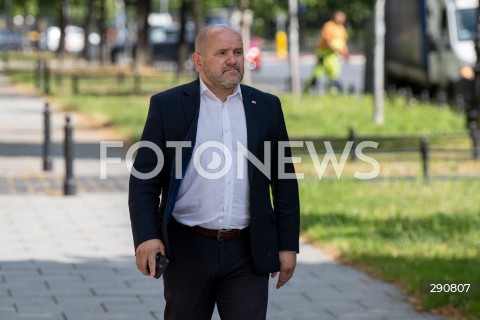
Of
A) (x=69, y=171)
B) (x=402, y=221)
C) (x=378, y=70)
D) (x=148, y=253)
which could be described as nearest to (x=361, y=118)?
(x=378, y=70)

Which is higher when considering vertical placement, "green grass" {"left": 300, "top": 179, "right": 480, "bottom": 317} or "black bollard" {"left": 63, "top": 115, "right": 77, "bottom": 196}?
"black bollard" {"left": 63, "top": 115, "right": 77, "bottom": 196}

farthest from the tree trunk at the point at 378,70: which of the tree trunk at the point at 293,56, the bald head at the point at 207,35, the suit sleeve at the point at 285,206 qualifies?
the bald head at the point at 207,35

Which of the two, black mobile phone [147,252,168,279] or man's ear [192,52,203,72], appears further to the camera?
man's ear [192,52,203,72]

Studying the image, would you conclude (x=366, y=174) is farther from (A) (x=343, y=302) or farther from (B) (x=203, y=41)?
(B) (x=203, y=41)

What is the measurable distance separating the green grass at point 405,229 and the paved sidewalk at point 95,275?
20cm

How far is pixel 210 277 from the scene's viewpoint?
5.58 meters

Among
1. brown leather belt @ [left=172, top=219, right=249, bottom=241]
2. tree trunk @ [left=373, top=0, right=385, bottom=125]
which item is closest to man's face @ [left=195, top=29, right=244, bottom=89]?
brown leather belt @ [left=172, top=219, right=249, bottom=241]

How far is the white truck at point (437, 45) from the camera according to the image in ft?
93.7

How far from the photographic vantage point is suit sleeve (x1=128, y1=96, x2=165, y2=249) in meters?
5.53

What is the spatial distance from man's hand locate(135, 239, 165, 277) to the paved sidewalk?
3023 mm

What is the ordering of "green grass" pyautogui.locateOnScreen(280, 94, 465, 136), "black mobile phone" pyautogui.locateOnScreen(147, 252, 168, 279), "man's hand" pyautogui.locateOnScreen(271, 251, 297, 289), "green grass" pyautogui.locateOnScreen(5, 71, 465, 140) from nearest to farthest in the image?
1. "black mobile phone" pyautogui.locateOnScreen(147, 252, 168, 279)
2. "man's hand" pyautogui.locateOnScreen(271, 251, 297, 289)
3. "green grass" pyautogui.locateOnScreen(280, 94, 465, 136)
4. "green grass" pyautogui.locateOnScreen(5, 71, 465, 140)

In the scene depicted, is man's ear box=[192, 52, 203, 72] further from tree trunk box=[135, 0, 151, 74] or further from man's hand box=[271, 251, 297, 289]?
tree trunk box=[135, 0, 151, 74]

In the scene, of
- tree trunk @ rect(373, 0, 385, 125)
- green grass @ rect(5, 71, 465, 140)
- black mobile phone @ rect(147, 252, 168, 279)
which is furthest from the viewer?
tree trunk @ rect(373, 0, 385, 125)

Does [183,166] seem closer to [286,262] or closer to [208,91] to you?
[208,91]
